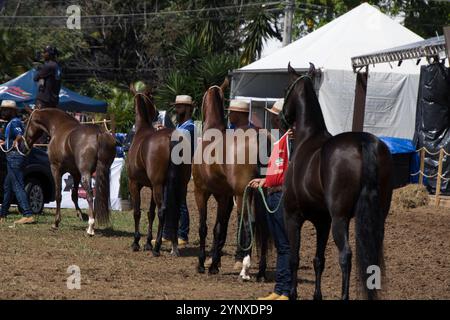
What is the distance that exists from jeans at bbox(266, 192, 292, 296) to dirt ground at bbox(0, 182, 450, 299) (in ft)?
1.31

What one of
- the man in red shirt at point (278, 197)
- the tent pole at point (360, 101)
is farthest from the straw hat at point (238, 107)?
the tent pole at point (360, 101)

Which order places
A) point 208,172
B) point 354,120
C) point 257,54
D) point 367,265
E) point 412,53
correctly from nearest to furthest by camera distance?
point 367,265, point 208,172, point 412,53, point 354,120, point 257,54

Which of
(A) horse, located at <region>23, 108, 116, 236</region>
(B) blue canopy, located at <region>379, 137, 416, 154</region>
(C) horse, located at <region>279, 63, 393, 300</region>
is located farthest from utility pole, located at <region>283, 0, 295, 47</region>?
(C) horse, located at <region>279, 63, 393, 300</region>

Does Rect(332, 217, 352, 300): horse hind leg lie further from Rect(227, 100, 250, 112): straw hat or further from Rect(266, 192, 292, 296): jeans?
Rect(227, 100, 250, 112): straw hat

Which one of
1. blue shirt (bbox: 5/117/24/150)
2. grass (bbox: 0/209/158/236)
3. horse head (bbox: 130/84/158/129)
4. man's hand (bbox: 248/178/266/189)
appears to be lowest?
grass (bbox: 0/209/158/236)

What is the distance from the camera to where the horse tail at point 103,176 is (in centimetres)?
1573

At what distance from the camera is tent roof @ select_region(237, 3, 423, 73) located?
25.8 metres

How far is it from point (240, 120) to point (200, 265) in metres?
1.89

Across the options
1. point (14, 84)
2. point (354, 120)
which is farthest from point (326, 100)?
point (14, 84)

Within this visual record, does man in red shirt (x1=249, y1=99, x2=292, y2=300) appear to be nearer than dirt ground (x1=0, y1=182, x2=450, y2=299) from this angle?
Yes

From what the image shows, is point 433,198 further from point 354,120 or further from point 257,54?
point 257,54

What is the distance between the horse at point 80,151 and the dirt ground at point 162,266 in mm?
528

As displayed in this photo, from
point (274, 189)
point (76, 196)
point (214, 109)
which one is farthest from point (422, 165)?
point (274, 189)

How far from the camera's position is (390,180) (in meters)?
8.55
